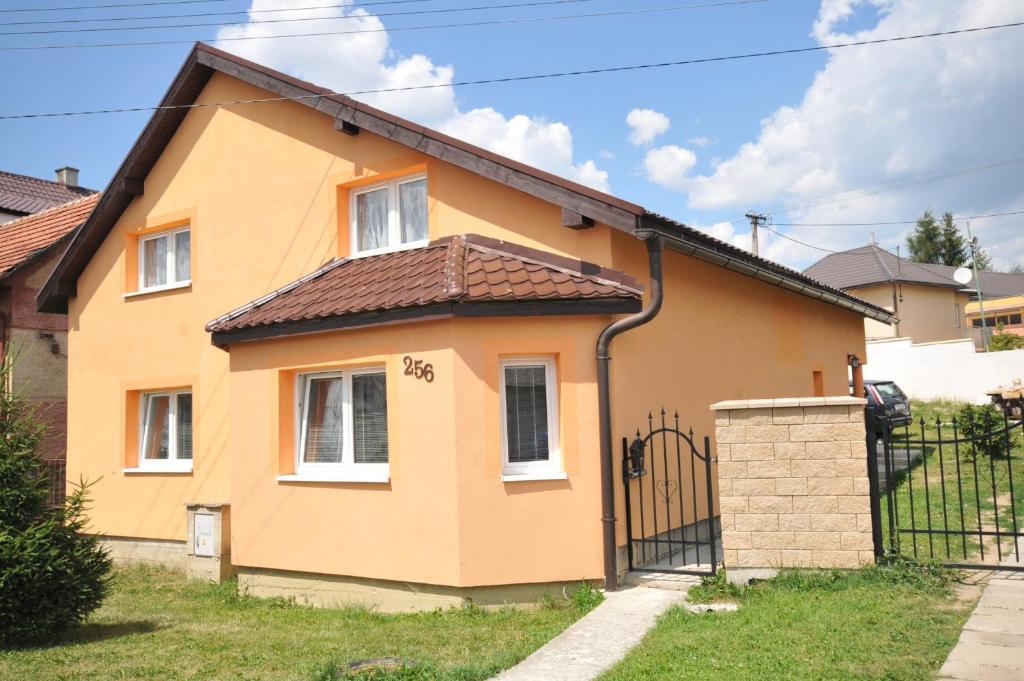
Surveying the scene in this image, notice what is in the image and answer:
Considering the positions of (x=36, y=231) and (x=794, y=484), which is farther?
(x=36, y=231)

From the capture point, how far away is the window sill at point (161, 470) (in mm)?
11461

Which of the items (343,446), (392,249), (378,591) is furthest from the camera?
(392,249)

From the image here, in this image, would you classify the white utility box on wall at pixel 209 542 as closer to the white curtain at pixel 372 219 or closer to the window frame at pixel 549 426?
the white curtain at pixel 372 219

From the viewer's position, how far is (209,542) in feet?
34.1

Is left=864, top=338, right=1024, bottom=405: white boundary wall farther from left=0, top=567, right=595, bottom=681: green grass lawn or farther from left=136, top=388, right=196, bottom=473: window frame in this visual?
left=0, top=567, right=595, bottom=681: green grass lawn

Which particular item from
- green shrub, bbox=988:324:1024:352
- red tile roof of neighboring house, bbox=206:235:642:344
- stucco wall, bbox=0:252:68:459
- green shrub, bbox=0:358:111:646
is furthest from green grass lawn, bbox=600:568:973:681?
green shrub, bbox=988:324:1024:352

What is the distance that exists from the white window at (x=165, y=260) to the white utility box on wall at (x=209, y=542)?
3350 millimetres

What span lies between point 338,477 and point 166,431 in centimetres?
470

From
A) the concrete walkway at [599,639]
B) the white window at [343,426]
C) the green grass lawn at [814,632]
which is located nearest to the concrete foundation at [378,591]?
the concrete walkway at [599,639]

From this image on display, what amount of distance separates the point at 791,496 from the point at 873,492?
2.29 ft

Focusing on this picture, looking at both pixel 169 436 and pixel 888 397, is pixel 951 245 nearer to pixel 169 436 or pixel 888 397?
pixel 888 397

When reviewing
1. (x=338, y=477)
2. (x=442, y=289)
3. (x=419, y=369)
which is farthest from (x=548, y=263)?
(x=338, y=477)

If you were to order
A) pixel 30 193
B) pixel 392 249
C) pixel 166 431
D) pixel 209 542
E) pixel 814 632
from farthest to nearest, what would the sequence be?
pixel 30 193 → pixel 166 431 → pixel 209 542 → pixel 392 249 → pixel 814 632

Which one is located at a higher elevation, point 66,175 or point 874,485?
point 66,175
